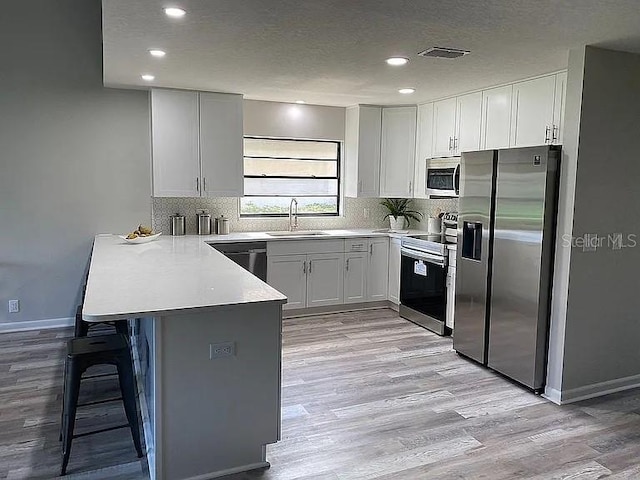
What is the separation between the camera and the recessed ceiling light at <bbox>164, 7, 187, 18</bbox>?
2498 mm

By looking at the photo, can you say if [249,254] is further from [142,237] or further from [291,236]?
[142,237]

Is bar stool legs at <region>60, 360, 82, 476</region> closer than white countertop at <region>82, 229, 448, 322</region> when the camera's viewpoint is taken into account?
No

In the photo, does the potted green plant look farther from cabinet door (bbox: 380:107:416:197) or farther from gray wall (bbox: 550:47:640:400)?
gray wall (bbox: 550:47:640:400)

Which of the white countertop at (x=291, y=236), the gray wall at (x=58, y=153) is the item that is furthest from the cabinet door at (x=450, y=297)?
the gray wall at (x=58, y=153)

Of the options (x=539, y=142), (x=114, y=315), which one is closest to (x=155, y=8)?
(x=114, y=315)

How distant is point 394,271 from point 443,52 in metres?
2.95

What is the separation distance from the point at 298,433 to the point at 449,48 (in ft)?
8.36

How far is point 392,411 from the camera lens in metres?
→ 3.34

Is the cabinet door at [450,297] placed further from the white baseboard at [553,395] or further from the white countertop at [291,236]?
the white baseboard at [553,395]

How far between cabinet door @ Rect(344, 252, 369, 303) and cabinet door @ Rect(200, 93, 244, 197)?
1458 mm

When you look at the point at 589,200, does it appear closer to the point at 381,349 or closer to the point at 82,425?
the point at 381,349

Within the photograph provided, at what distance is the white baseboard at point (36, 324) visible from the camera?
193 inches

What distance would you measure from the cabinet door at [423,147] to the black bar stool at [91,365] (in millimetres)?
3833

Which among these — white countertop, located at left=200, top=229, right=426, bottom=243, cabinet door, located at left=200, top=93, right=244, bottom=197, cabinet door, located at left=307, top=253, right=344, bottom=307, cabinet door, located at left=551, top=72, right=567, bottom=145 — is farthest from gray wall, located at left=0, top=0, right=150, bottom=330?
cabinet door, located at left=551, top=72, right=567, bottom=145
